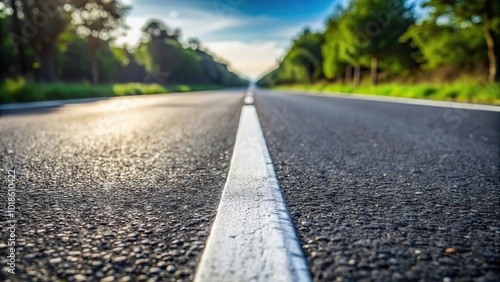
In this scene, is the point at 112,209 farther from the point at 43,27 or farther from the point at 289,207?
the point at 43,27

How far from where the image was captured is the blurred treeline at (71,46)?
2106cm

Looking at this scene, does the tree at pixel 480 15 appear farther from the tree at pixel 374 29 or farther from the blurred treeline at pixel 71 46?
the blurred treeline at pixel 71 46

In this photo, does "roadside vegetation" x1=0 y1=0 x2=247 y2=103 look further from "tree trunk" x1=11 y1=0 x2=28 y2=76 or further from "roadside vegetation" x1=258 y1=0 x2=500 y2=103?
"roadside vegetation" x1=258 y1=0 x2=500 y2=103

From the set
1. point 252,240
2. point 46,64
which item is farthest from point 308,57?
point 252,240

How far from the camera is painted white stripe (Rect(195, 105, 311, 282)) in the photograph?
726 millimetres

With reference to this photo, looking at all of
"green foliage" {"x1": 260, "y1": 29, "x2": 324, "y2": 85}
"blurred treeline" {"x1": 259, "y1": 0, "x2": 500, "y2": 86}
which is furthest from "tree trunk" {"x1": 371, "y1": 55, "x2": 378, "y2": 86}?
"green foliage" {"x1": 260, "y1": 29, "x2": 324, "y2": 85}

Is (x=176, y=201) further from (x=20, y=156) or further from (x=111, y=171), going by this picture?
(x=20, y=156)

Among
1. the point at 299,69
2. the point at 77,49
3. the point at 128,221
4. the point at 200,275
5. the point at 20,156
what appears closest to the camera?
the point at 200,275

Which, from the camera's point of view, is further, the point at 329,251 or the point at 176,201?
the point at 176,201

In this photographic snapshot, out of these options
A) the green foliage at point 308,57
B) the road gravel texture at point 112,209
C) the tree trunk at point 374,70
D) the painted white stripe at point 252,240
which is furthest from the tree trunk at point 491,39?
the green foliage at point 308,57

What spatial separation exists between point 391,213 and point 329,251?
44 cm

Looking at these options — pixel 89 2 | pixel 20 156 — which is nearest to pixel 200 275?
pixel 20 156

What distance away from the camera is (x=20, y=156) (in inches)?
91.8

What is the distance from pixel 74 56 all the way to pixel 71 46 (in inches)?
57.9
